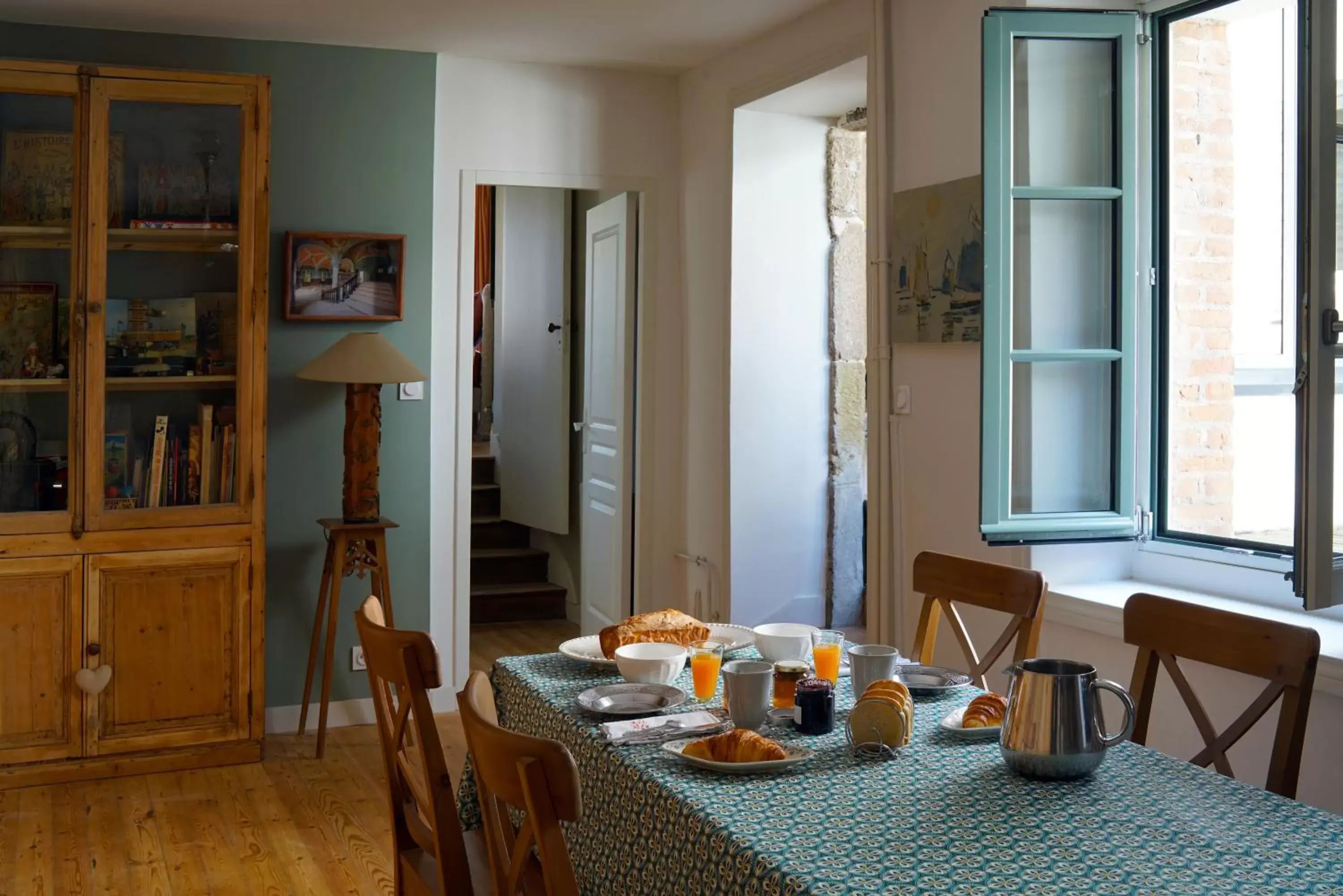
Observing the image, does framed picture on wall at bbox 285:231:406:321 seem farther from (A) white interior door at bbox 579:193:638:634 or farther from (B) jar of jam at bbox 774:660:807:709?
(B) jar of jam at bbox 774:660:807:709

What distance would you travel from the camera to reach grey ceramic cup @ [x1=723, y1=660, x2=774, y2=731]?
1939mm

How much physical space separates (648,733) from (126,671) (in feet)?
9.15

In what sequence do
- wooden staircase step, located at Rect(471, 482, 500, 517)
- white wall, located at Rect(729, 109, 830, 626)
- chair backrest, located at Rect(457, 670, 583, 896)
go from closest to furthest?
chair backrest, located at Rect(457, 670, 583, 896) < white wall, located at Rect(729, 109, 830, 626) < wooden staircase step, located at Rect(471, 482, 500, 517)

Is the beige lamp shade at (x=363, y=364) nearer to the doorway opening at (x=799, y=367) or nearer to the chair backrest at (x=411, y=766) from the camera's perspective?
the doorway opening at (x=799, y=367)

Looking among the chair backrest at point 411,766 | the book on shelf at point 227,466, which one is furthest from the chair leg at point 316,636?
the chair backrest at point 411,766

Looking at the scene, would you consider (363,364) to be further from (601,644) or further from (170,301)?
(601,644)

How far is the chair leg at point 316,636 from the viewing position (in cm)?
443

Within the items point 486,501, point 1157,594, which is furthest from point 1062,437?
point 486,501

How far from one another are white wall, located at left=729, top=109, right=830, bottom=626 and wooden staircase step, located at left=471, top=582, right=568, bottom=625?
6.39 feet

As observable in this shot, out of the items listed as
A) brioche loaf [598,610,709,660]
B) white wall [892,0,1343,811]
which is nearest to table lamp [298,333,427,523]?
white wall [892,0,1343,811]

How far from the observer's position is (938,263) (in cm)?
355

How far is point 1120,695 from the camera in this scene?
1654mm

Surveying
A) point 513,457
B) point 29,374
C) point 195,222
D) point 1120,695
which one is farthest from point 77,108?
point 1120,695

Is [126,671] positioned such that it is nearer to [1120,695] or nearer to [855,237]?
[855,237]
